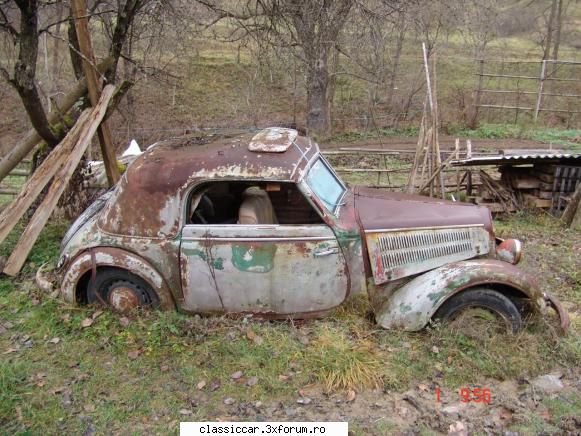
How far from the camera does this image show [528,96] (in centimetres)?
2103

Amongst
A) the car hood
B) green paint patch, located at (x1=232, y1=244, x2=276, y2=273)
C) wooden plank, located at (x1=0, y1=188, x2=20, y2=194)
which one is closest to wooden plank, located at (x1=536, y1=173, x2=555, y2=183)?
the car hood

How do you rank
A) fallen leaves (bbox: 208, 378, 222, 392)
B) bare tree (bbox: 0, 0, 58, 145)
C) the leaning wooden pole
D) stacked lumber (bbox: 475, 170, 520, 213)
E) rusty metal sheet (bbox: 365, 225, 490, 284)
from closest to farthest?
fallen leaves (bbox: 208, 378, 222, 392)
rusty metal sheet (bbox: 365, 225, 490, 284)
bare tree (bbox: 0, 0, 58, 145)
the leaning wooden pole
stacked lumber (bbox: 475, 170, 520, 213)

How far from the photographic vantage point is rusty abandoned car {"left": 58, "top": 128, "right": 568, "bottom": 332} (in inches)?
160

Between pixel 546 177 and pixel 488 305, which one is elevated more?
pixel 546 177

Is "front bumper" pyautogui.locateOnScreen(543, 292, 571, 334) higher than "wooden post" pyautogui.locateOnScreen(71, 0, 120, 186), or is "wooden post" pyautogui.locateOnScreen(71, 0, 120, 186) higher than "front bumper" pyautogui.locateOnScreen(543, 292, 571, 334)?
"wooden post" pyautogui.locateOnScreen(71, 0, 120, 186)

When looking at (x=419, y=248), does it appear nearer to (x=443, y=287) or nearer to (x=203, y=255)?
(x=443, y=287)

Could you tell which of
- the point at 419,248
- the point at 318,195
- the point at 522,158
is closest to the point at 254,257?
the point at 318,195

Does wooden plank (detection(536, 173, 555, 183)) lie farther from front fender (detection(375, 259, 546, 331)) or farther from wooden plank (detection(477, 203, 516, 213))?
front fender (detection(375, 259, 546, 331))

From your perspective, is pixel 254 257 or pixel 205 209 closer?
pixel 254 257

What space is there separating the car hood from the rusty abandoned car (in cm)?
1

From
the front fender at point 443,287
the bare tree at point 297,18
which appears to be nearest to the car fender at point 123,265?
the front fender at point 443,287

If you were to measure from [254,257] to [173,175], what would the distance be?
3.20ft

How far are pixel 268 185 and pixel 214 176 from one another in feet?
1.58

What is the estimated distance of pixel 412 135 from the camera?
1703 cm
